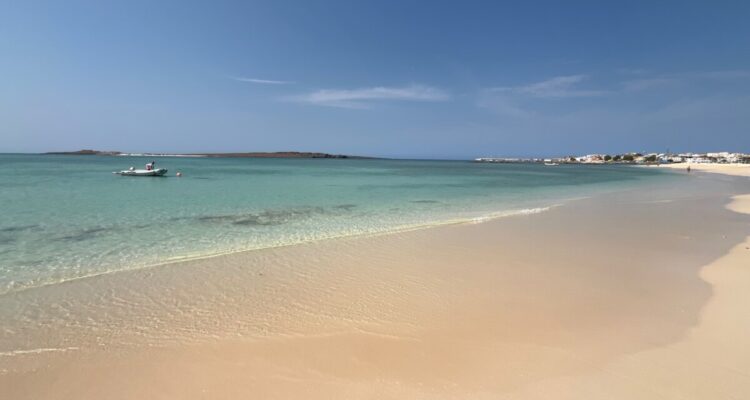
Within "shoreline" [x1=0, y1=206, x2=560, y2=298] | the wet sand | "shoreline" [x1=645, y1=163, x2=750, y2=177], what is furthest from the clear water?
"shoreline" [x1=645, y1=163, x2=750, y2=177]

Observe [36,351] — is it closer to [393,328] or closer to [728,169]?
[393,328]

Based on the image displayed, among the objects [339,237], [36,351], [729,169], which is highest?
[729,169]

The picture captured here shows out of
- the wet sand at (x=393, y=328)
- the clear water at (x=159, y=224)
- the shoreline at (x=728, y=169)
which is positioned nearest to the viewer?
the wet sand at (x=393, y=328)

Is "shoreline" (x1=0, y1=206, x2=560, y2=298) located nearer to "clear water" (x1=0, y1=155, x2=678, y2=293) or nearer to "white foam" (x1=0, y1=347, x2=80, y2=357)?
"clear water" (x1=0, y1=155, x2=678, y2=293)

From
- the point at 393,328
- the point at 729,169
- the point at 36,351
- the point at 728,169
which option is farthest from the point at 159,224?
the point at 728,169

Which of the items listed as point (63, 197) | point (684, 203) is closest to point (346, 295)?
point (63, 197)

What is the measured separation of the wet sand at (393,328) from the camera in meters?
3.54

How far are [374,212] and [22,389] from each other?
11823 mm

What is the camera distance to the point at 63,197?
57.7 ft

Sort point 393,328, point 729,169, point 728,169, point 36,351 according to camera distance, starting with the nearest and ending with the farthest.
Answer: point 36,351, point 393,328, point 729,169, point 728,169

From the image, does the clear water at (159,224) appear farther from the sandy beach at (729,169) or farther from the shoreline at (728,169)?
the sandy beach at (729,169)

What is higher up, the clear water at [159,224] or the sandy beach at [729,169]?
the sandy beach at [729,169]

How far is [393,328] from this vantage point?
471 cm

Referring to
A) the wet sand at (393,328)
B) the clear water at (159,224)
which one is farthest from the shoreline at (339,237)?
the wet sand at (393,328)
